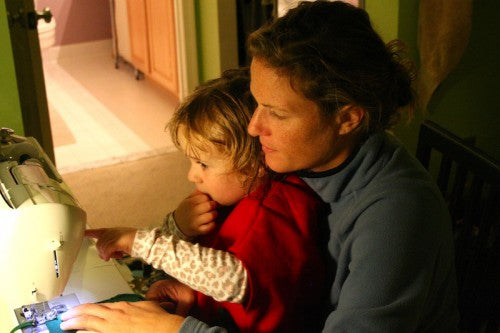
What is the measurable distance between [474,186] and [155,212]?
6.95 feet

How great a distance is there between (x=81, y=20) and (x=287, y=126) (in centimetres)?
467

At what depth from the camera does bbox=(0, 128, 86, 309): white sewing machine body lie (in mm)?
1080

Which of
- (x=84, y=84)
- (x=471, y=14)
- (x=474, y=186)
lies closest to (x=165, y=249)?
(x=474, y=186)

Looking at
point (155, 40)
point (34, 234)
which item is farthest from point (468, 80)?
point (155, 40)

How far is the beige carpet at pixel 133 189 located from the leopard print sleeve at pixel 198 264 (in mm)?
1942

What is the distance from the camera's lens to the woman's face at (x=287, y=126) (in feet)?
3.69

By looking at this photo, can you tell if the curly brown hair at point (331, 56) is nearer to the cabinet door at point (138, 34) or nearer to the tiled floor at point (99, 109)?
the tiled floor at point (99, 109)

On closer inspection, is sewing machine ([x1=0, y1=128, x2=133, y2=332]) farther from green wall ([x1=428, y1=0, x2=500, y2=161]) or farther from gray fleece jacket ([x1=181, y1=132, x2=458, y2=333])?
green wall ([x1=428, y1=0, x2=500, y2=161])

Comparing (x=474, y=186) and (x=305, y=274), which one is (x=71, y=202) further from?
(x=474, y=186)

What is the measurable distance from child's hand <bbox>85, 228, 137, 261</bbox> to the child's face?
162 mm

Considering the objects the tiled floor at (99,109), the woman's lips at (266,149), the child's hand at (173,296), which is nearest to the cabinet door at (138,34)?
the tiled floor at (99,109)

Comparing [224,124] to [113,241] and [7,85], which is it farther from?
[7,85]

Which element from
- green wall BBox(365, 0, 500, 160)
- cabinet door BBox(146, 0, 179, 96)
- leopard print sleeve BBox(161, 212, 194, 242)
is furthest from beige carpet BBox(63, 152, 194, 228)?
leopard print sleeve BBox(161, 212, 194, 242)

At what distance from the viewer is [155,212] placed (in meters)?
3.32
